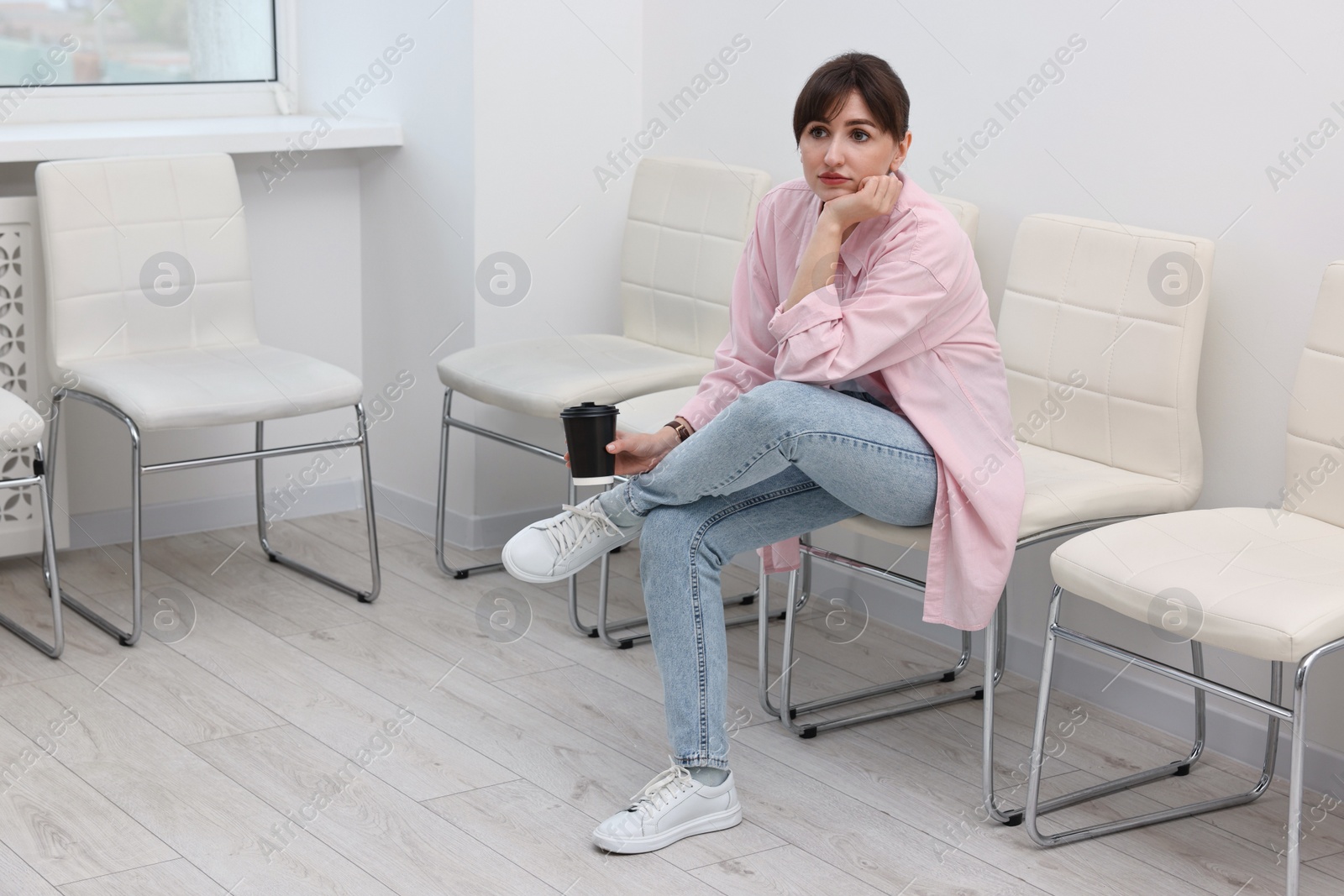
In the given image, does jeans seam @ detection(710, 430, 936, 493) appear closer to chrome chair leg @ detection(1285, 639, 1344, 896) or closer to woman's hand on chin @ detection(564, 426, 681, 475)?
woman's hand on chin @ detection(564, 426, 681, 475)

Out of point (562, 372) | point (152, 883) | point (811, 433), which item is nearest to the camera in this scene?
point (152, 883)

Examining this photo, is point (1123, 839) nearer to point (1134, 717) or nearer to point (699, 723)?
point (1134, 717)

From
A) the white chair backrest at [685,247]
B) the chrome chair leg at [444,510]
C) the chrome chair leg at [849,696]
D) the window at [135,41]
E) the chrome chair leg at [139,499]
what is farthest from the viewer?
the window at [135,41]

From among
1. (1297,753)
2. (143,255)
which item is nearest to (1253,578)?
(1297,753)

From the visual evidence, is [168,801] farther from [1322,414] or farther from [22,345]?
[1322,414]

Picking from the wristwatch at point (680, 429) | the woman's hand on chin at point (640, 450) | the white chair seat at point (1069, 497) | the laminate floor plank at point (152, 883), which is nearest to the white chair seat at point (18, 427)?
the laminate floor plank at point (152, 883)

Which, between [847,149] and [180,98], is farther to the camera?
[180,98]

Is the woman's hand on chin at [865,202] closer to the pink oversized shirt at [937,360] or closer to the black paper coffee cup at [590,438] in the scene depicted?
the pink oversized shirt at [937,360]

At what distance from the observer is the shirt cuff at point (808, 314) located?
2.06m

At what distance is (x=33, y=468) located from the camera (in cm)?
261

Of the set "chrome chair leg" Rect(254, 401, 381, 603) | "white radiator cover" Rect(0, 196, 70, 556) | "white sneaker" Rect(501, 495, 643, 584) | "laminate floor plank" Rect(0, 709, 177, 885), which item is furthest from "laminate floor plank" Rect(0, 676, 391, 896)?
"white radiator cover" Rect(0, 196, 70, 556)

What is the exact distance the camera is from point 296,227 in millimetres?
3400

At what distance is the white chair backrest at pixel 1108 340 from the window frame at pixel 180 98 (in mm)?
1888

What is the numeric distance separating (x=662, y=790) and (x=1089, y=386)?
2.98 ft
